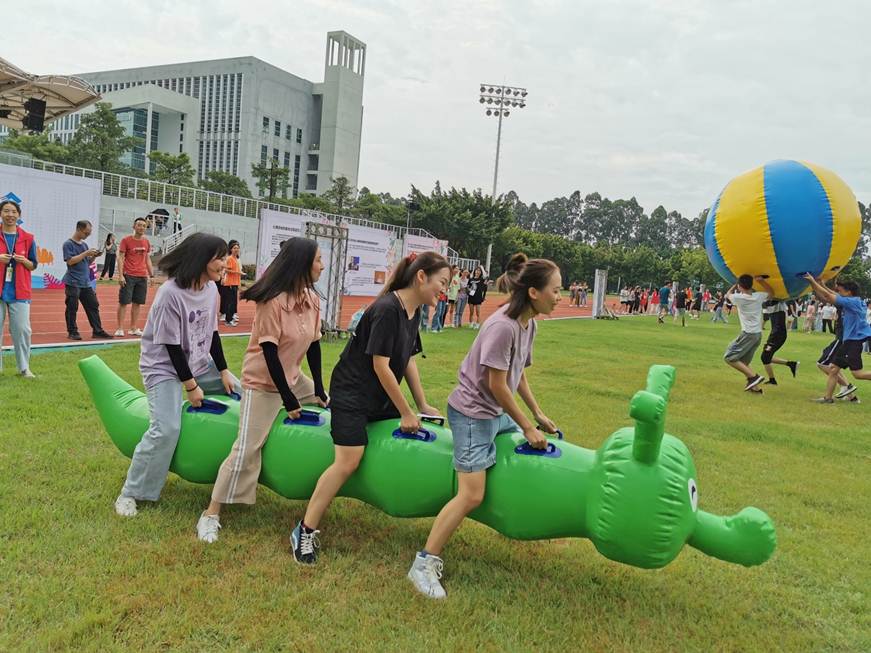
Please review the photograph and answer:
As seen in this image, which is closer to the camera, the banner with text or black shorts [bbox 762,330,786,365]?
black shorts [bbox 762,330,786,365]

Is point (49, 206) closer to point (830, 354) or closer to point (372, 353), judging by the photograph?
point (372, 353)

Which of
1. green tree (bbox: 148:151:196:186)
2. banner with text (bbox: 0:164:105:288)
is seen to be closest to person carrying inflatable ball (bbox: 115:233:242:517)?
banner with text (bbox: 0:164:105:288)

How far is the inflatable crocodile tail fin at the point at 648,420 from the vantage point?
277cm

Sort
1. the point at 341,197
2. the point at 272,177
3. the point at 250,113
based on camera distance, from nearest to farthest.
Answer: the point at 272,177 → the point at 341,197 → the point at 250,113

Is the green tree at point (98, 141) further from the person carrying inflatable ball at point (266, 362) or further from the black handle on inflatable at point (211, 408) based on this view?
the person carrying inflatable ball at point (266, 362)

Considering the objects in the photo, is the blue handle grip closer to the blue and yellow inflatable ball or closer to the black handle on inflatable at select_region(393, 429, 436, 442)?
the black handle on inflatable at select_region(393, 429, 436, 442)

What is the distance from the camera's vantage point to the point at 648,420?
110 inches

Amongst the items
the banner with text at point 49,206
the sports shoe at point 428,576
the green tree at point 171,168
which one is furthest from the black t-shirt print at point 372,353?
the green tree at point 171,168

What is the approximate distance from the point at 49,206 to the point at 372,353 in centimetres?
1837

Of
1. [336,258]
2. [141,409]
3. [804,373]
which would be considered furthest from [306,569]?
[804,373]

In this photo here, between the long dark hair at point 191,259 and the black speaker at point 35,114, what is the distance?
25418mm

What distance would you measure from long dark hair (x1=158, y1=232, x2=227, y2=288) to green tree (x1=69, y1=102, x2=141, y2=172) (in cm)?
4777

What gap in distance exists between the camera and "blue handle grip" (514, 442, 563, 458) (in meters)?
3.27

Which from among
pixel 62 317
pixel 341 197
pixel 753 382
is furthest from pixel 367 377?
pixel 341 197
